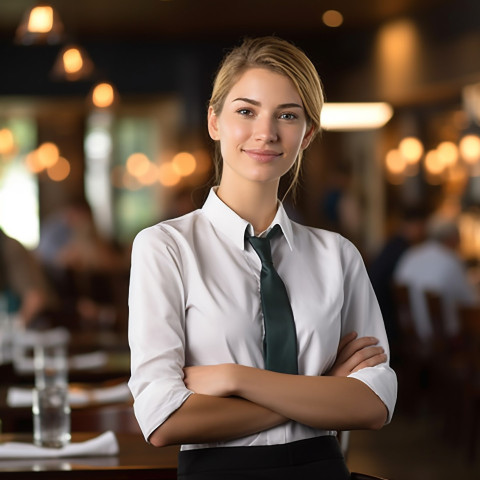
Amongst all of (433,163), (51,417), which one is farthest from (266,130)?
(433,163)

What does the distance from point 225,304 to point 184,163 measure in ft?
38.2

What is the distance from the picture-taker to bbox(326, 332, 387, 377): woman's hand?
1633 mm

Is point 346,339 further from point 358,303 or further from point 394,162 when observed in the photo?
point 394,162

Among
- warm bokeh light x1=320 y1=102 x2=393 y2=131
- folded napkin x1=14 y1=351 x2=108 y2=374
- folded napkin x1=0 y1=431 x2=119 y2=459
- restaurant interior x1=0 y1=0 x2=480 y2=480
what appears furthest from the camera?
warm bokeh light x1=320 y1=102 x2=393 y2=131

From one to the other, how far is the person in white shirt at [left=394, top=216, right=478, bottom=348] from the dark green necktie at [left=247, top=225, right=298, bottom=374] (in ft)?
15.9

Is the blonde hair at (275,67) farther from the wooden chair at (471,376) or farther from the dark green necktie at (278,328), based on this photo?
the wooden chair at (471,376)

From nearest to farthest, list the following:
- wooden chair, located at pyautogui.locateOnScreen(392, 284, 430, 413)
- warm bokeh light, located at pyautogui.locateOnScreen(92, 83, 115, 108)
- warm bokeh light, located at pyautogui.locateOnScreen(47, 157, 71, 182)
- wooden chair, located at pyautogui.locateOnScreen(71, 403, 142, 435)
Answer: wooden chair, located at pyautogui.locateOnScreen(71, 403, 142, 435) < wooden chair, located at pyautogui.locateOnScreen(392, 284, 430, 413) < warm bokeh light, located at pyautogui.locateOnScreen(92, 83, 115, 108) < warm bokeh light, located at pyautogui.locateOnScreen(47, 157, 71, 182)

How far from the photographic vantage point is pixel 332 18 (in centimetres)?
1115

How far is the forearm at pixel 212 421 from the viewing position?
1.47 m

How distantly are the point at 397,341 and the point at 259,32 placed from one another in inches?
210

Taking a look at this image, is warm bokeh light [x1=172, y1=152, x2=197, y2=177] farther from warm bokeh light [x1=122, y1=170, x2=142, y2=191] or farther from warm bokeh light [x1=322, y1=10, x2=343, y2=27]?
warm bokeh light [x1=322, y1=10, x2=343, y2=27]

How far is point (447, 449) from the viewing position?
5.65 meters

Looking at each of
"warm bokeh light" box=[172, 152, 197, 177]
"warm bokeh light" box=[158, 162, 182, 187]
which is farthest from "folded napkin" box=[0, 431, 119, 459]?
"warm bokeh light" box=[158, 162, 182, 187]

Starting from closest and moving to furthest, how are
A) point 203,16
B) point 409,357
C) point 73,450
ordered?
point 73,450, point 409,357, point 203,16
